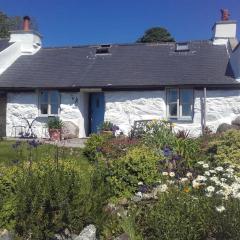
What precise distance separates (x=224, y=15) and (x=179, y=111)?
19.5 feet

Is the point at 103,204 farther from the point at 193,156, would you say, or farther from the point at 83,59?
the point at 83,59

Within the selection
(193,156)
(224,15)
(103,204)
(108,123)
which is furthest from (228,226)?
(224,15)

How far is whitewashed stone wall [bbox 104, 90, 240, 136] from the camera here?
59.0 ft

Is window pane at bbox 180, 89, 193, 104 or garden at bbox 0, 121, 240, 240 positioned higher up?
window pane at bbox 180, 89, 193, 104

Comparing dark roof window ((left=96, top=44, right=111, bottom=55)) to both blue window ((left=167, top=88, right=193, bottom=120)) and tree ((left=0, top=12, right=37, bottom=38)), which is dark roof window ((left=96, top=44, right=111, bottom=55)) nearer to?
blue window ((left=167, top=88, right=193, bottom=120))

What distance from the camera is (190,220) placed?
5.37 m

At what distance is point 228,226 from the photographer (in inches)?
200

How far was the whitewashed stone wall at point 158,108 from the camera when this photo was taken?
1797cm

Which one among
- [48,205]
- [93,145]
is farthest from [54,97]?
[48,205]

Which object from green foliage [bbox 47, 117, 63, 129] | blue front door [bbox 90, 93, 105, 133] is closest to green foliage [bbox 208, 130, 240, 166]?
green foliage [bbox 47, 117, 63, 129]

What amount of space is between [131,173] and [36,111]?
13.3 metres

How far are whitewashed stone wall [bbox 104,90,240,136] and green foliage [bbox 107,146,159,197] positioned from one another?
1085 cm

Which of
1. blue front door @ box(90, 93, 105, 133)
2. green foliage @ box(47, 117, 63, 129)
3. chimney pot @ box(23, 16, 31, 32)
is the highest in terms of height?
chimney pot @ box(23, 16, 31, 32)

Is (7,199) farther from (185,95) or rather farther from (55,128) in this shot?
(185,95)
